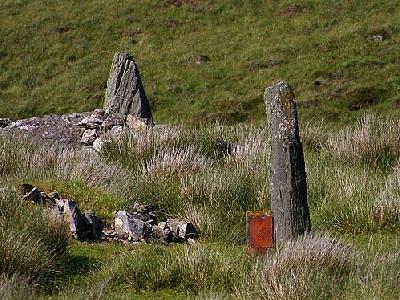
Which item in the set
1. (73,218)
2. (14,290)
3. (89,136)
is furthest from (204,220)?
(89,136)

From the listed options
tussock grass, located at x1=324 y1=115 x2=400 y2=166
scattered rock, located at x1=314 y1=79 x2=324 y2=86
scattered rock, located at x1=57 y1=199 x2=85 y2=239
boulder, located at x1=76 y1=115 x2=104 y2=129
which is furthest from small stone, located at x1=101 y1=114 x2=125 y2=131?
scattered rock, located at x1=314 y1=79 x2=324 y2=86

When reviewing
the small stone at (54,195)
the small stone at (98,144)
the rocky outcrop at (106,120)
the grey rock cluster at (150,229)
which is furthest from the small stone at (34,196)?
the rocky outcrop at (106,120)

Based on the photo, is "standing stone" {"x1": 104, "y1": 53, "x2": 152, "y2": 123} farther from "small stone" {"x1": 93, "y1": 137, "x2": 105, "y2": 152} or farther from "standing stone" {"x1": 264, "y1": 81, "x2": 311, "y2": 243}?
"standing stone" {"x1": 264, "y1": 81, "x2": 311, "y2": 243}

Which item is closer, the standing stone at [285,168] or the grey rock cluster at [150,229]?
the standing stone at [285,168]

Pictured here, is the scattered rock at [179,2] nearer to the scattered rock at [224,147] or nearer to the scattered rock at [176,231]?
the scattered rock at [224,147]

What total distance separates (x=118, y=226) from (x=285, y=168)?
8.46 feet

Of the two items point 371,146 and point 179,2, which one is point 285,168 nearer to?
point 371,146

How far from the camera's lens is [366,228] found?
1048 cm

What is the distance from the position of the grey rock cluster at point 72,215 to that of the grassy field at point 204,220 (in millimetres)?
226

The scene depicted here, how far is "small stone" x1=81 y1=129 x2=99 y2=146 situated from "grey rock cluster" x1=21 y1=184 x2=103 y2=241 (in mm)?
6447

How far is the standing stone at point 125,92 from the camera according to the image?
65.5 ft

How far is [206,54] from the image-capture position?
34.2m

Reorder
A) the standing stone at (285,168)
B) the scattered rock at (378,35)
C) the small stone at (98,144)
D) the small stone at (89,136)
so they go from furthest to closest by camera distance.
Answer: the scattered rock at (378,35), the small stone at (89,136), the small stone at (98,144), the standing stone at (285,168)

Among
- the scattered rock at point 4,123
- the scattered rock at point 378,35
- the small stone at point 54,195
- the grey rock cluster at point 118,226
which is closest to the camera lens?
the grey rock cluster at point 118,226
